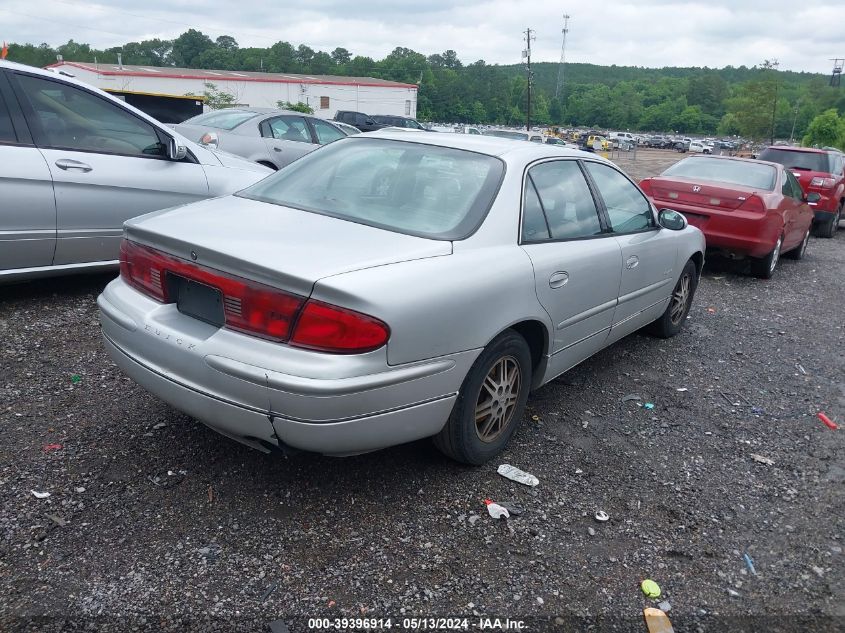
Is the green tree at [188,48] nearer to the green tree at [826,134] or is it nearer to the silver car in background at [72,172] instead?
the green tree at [826,134]

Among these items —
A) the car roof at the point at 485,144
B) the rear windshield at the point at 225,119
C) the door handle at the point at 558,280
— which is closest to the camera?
the door handle at the point at 558,280

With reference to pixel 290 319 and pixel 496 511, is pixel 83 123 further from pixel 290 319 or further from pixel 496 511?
pixel 496 511

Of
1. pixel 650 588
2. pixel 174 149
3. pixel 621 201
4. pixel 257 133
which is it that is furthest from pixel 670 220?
pixel 257 133

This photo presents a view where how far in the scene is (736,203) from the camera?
7.96 m

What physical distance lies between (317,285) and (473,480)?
4.52ft

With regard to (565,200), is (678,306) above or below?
below

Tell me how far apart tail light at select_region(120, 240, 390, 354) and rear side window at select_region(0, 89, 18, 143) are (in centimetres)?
281

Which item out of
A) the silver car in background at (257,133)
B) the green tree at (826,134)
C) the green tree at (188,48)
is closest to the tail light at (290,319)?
the silver car in background at (257,133)

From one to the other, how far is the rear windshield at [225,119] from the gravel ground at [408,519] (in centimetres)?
680

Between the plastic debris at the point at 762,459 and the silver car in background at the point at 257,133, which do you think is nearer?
the plastic debris at the point at 762,459

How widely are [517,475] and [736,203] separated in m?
6.01

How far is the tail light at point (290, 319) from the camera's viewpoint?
98.8 inches

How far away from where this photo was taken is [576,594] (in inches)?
102

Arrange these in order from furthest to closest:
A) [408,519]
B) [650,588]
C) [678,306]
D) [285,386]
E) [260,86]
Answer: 1. [260,86]
2. [678,306]
3. [408,519]
4. [650,588]
5. [285,386]
